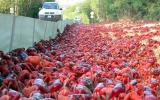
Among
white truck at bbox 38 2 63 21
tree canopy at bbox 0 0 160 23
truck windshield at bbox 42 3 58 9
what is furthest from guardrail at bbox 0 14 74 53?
tree canopy at bbox 0 0 160 23

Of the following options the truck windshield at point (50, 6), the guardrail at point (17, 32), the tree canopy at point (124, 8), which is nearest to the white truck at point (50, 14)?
the truck windshield at point (50, 6)

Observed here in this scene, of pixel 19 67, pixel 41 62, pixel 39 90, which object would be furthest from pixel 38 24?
pixel 39 90

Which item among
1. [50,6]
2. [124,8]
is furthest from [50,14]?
[124,8]

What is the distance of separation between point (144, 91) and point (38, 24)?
7287mm

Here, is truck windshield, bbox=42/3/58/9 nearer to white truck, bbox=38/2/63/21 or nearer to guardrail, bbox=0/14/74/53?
white truck, bbox=38/2/63/21

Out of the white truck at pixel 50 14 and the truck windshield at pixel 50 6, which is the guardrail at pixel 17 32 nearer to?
the white truck at pixel 50 14

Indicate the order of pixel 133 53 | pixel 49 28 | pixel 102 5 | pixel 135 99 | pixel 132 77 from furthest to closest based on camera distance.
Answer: pixel 102 5 < pixel 49 28 < pixel 133 53 < pixel 132 77 < pixel 135 99

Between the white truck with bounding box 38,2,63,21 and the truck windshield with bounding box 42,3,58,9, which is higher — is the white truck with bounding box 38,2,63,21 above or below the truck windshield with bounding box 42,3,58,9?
below

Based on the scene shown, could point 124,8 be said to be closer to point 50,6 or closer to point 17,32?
point 50,6

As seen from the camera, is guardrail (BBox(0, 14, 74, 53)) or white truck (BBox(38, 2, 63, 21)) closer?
guardrail (BBox(0, 14, 74, 53))

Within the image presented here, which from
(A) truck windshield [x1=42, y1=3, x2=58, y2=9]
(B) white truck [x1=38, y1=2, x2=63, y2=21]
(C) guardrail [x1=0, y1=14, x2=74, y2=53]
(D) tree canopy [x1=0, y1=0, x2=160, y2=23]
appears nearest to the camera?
(C) guardrail [x1=0, y1=14, x2=74, y2=53]

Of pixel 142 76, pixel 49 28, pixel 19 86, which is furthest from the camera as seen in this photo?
pixel 49 28

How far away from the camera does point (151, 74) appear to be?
4.94 meters

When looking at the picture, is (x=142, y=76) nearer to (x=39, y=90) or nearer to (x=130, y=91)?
(x=130, y=91)
